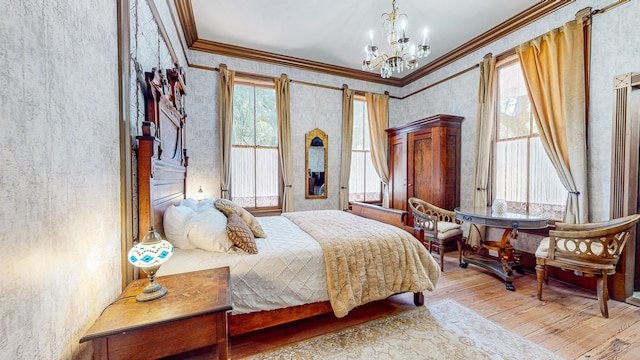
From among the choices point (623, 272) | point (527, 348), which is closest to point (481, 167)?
point (623, 272)

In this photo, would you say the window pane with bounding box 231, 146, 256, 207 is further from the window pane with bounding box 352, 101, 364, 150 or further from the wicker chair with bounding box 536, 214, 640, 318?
the wicker chair with bounding box 536, 214, 640, 318

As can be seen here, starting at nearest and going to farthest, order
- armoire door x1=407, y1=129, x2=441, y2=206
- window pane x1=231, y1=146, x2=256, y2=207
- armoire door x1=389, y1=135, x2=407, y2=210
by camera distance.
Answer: armoire door x1=407, y1=129, x2=441, y2=206 < window pane x1=231, y1=146, x2=256, y2=207 < armoire door x1=389, y1=135, x2=407, y2=210

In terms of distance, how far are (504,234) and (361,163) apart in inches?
110

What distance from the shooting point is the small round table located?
8.30 feet

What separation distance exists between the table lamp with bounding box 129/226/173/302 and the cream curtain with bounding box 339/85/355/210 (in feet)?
12.4

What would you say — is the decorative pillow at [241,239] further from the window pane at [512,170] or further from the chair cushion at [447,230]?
the window pane at [512,170]

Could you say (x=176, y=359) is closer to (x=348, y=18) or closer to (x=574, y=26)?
(x=348, y=18)

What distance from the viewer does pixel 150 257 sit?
1.19 metres

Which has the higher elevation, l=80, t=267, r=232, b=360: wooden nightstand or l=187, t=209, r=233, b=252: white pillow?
l=187, t=209, r=233, b=252: white pillow

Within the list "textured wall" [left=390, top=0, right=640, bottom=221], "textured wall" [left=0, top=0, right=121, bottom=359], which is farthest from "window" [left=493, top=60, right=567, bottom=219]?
"textured wall" [left=0, top=0, right=121, bottom=359]

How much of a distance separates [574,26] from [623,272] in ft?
8.66

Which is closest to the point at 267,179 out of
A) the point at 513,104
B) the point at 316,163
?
the point at 316,163

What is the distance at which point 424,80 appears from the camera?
482 cm

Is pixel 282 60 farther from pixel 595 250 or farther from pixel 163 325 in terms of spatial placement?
pixel 595 250
